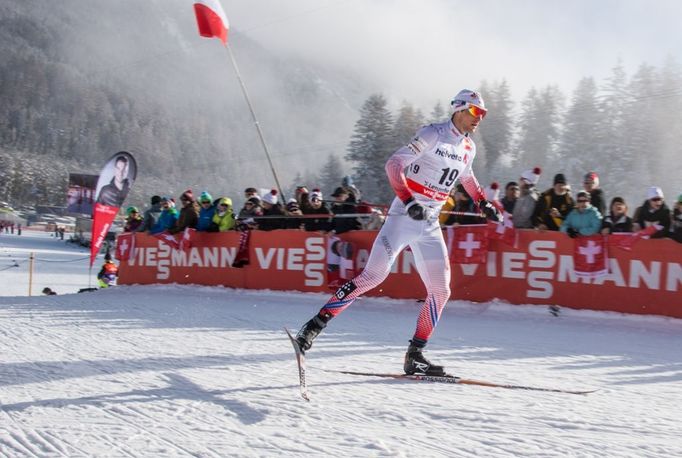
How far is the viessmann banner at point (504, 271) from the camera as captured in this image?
7.87m

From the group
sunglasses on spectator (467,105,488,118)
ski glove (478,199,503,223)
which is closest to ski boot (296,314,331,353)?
ski glove (478,199,503,223)

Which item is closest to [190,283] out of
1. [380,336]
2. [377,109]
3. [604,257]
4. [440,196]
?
[380,336]

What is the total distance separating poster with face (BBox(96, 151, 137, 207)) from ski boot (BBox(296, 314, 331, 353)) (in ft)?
37.0

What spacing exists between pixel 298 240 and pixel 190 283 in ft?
9.68

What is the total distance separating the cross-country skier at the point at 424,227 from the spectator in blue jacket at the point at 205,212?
25.8ft

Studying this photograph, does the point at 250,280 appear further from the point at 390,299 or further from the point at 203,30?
the point at 203,30

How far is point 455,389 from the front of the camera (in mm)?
4250

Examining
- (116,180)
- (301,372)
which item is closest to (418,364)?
(301,372)

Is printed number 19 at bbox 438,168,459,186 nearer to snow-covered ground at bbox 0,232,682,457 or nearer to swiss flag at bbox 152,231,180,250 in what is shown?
snow-covered ground at bbox 0,232,682,457

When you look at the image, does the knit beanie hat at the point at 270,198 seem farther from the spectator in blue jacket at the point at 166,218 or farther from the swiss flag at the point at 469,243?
the swiss flag at the point at 469,243

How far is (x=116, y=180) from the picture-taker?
1513 cm


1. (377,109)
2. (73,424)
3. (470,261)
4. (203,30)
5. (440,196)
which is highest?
(377,109)

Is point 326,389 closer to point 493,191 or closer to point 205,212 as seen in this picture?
point 493,191

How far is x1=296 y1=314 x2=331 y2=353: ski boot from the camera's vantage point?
4.52 meters
